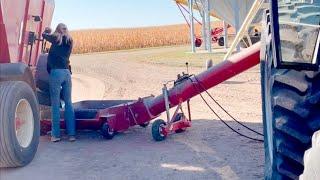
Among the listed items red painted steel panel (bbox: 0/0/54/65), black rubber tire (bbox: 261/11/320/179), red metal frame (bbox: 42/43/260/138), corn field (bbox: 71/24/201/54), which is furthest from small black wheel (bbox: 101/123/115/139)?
corn field (bbox: 71/24/201/54)

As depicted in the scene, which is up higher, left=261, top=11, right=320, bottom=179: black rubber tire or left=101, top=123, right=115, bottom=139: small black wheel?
left=261, top=11, right=320, bottom=179: black rubber tire

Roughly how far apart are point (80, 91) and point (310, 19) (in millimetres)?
9639

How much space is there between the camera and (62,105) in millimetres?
7195

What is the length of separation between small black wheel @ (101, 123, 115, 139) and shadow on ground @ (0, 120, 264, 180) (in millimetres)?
70

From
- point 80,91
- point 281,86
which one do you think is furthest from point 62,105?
point 80,91

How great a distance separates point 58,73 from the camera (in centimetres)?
662

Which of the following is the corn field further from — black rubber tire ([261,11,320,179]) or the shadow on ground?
black rubber tire ([261,11,320,179])

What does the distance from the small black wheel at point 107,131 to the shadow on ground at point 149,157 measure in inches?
2.7

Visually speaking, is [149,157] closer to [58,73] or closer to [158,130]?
[158,130]

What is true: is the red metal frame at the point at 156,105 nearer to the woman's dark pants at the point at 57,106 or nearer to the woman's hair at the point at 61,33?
the woman's dark pants at the point at 57,106

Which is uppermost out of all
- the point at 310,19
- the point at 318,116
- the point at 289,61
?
the point at 310,19

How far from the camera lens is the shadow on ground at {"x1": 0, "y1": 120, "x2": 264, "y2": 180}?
16.3ft

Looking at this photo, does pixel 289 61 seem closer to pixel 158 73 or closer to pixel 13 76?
pixel 13 76

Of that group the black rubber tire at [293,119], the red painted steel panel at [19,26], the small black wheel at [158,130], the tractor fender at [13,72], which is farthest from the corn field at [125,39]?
the black rubber tire at [293,119]
